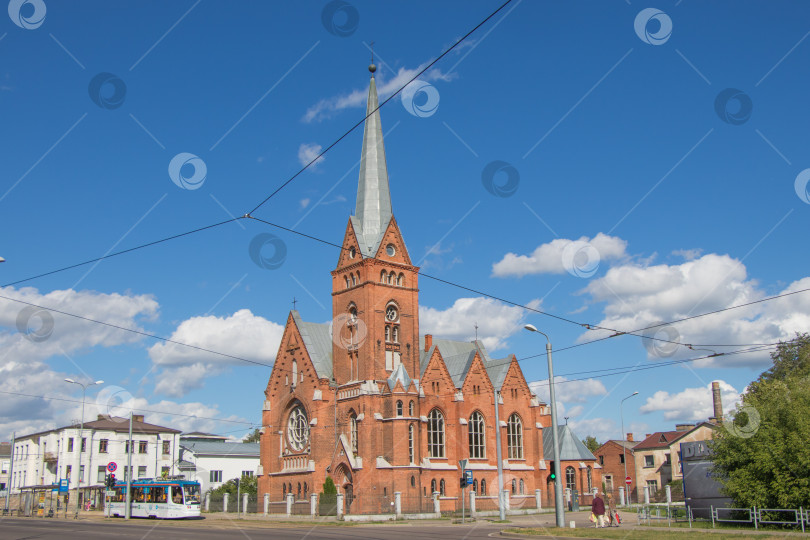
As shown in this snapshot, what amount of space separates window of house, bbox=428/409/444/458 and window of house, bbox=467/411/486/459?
306cm

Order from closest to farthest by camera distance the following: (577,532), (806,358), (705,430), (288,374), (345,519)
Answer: (577,532) < (345,519) < (806,358) < (288,374) < (705,430)

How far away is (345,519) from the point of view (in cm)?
4766

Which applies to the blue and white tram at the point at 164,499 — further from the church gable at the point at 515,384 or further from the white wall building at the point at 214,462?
the white wall building at the point at 214,462

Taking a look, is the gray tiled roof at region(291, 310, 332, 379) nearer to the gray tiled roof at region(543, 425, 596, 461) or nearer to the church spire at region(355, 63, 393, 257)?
the church spire at region(355, 63, 393, 257)

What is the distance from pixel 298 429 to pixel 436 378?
12692mm

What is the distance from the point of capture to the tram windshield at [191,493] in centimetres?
5179

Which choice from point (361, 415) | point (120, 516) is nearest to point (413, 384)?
point (361, 415)

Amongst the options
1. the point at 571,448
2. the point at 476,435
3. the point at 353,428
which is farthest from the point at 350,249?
the point at 571,448

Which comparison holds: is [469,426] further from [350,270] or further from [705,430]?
[705,430]

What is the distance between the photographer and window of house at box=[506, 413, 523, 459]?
63.8 m

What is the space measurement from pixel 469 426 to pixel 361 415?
10718mm

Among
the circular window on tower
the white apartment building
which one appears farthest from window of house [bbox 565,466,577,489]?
the white apartment building

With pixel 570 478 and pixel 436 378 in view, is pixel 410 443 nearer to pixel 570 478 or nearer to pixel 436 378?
pixel 436 378

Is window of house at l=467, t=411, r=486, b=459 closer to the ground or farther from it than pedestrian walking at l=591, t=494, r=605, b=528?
farther from it
